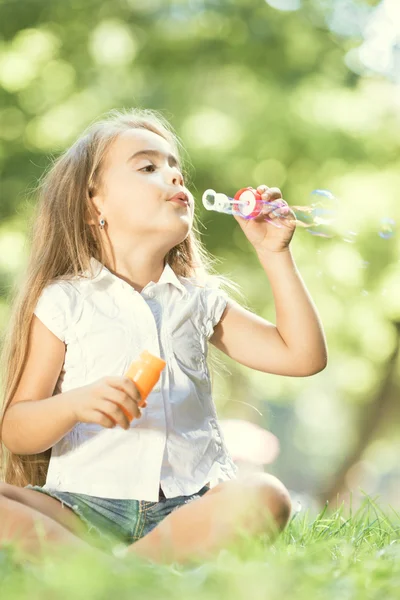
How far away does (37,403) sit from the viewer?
1.71 metres

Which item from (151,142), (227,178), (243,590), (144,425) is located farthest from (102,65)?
→ (243,590)

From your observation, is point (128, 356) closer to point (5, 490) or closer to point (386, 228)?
point (5, 490)

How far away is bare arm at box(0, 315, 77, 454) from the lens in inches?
65.6

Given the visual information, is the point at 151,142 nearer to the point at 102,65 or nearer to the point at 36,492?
the point at 36,492

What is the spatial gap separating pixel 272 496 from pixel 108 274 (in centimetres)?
64

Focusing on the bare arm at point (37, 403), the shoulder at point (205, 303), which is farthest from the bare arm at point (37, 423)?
the shoulder at point (205, 303)

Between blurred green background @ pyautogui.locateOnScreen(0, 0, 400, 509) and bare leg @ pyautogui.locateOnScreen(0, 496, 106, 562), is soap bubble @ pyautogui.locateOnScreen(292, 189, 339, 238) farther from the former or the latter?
blurred green background @ pyautogui.locateOnScreen(0, 0, 400, 509)

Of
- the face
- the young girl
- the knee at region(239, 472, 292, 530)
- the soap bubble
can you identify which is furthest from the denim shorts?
the soap bubble

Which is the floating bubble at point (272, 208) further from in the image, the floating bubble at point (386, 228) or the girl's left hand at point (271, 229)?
the floating bubble at point (386, 228)

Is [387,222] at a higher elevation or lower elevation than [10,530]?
higher

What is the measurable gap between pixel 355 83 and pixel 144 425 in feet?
14.9

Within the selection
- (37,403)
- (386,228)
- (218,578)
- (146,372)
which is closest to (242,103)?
(386,228)

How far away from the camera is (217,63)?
572 centimetres

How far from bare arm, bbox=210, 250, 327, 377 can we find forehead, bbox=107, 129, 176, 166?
14.1 inches
